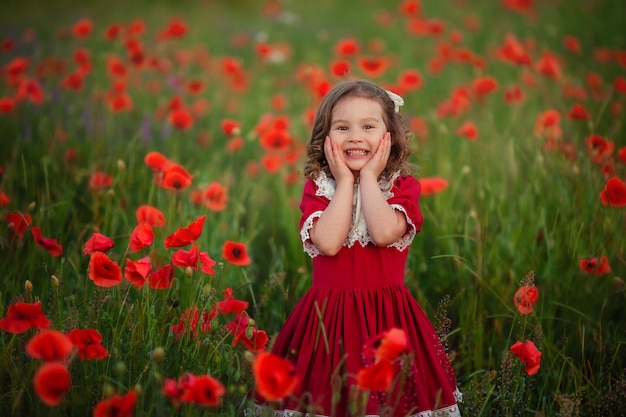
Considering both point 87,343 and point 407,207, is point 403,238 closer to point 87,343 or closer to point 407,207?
point 407,207

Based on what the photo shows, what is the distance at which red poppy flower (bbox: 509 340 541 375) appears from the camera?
1.82 metres

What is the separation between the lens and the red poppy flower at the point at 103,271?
71.0 inches

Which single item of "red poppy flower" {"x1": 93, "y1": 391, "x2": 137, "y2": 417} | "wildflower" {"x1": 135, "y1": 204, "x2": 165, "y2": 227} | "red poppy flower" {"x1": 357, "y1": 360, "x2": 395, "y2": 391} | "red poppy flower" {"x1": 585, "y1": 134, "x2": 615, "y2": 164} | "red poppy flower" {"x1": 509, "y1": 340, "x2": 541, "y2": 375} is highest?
"red poppy flower" {"x1": 585, "y1": 134, "x2": 615, "y2": 164}

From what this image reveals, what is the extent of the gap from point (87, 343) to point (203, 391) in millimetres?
368

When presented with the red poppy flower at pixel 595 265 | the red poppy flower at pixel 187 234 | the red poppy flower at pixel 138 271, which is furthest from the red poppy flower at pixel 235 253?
the red poppy flower at pixel 595 265

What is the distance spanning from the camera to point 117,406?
1366 millimetres

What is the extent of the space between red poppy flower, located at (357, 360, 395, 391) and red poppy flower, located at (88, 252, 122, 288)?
735 millimetres

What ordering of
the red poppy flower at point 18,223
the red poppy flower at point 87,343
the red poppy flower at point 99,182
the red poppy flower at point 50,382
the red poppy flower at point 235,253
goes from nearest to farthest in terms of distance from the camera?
1. the red poppy flower at point 50,382
2. the red poppy flower at point 87,343
3. the red poppy flower at point 235,253
4. the red poppy flower at point 18,223
5. the red poppy flower at point 99,182

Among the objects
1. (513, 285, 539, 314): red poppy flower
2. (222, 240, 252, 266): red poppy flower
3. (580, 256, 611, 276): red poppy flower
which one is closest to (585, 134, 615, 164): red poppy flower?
(580, 256, 611, 276): red poppy flower

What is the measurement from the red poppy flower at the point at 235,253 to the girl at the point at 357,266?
31 centimetres

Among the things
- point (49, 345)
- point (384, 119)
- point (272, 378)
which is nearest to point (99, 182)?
point (384, 119)

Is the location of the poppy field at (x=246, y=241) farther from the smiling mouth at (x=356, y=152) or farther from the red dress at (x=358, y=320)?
the smiling mouth at (x=356, y=152)

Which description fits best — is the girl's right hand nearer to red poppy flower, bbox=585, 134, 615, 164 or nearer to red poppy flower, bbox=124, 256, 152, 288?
red poppy flower, bbox=124, 256, 152, 288

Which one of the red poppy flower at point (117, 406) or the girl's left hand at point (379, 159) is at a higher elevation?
the girl's left hand at point (379, 159)
